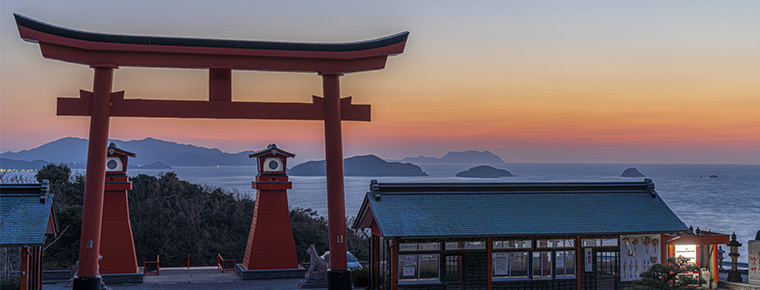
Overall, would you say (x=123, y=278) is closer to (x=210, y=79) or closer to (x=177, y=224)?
(x=210, y=79)

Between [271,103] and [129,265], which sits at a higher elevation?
[271,103]

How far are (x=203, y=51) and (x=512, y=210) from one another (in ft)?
32.9

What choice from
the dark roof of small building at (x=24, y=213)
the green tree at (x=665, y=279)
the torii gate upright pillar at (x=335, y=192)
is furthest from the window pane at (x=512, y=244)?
the dark roof of small building at (x=24, y=213)

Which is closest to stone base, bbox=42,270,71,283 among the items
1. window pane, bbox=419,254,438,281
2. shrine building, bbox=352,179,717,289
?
shrine building, bbox=352,179,717,289

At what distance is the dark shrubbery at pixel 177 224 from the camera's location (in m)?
32.5

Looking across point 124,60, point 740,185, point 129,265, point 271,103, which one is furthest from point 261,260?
point 740,185

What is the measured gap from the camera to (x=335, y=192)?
2005 centimetres

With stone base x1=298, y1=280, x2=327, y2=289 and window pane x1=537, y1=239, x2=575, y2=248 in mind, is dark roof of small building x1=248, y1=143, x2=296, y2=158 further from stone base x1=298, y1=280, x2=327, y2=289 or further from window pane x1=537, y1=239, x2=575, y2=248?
window pane x1=537, y1=239, x2=575, y2=248

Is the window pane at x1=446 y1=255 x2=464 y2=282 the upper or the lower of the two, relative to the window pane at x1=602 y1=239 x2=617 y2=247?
lower

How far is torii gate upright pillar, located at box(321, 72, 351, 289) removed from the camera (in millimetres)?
20094

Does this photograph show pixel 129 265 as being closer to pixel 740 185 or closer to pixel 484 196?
pixel 484 196

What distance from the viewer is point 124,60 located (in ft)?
62.8

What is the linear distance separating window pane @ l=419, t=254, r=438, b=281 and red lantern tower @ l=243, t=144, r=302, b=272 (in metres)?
6.71

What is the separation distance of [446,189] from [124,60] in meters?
10.0
